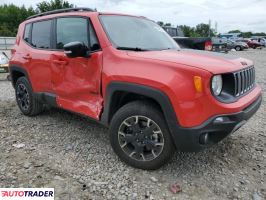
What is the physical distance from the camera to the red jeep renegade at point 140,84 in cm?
312

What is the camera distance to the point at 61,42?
15.2ft

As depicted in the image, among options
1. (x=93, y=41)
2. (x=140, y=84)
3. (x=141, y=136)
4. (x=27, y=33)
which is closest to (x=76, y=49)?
(x=93, y=41)

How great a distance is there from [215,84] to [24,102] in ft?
12.8

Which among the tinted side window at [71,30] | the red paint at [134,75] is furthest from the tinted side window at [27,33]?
the tinted side window at [71,30]

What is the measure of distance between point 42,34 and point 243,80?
3.29 m

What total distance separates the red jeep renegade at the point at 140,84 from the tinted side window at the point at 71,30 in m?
0.01

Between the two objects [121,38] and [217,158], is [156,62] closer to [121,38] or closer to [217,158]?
[121,38]

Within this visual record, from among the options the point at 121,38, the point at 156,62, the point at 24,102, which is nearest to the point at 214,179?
the point at 156,62

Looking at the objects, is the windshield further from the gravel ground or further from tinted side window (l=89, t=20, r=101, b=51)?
the gravel ground

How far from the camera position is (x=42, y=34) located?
16.8 feet

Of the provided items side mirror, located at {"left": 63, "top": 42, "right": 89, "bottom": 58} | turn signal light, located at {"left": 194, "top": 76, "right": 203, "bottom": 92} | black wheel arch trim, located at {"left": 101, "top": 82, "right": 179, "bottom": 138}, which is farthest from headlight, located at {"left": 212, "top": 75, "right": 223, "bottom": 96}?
side mirror, located at {"left": 63, "top": 42, "right": 89, "bottom": 58}

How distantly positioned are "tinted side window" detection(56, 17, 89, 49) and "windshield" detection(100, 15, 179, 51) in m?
0.31

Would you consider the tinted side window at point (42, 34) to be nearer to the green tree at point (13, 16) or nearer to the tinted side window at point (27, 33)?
the tinted side window at point (27, 33)

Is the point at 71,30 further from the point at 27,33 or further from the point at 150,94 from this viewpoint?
the point at 150,94
